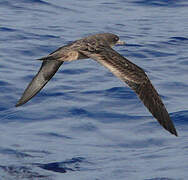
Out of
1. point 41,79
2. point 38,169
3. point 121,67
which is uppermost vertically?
point 121,67

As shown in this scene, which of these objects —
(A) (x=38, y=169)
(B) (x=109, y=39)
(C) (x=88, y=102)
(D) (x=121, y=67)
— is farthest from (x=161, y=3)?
(A) (x=38, y=169)

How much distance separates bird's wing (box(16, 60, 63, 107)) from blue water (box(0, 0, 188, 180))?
1.09ft

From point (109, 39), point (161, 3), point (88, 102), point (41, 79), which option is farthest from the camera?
point (161, 3)

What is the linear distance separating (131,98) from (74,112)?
1069 millimetres

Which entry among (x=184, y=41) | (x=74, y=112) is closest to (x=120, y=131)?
(x=74, y=112)

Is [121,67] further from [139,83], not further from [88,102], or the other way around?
[88,102]

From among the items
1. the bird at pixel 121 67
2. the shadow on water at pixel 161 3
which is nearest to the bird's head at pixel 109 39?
the bird at pixel 121 67

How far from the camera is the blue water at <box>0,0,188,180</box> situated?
8.36 metres

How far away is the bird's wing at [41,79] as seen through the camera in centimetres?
955

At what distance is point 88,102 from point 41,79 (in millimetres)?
950

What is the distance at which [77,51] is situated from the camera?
8328 mm

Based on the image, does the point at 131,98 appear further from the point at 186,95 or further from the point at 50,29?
the point at 50,29

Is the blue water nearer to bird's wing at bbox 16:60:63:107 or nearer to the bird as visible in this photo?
bird's wing at bbox 16:60:63:107

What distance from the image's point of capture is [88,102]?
1028 cm
